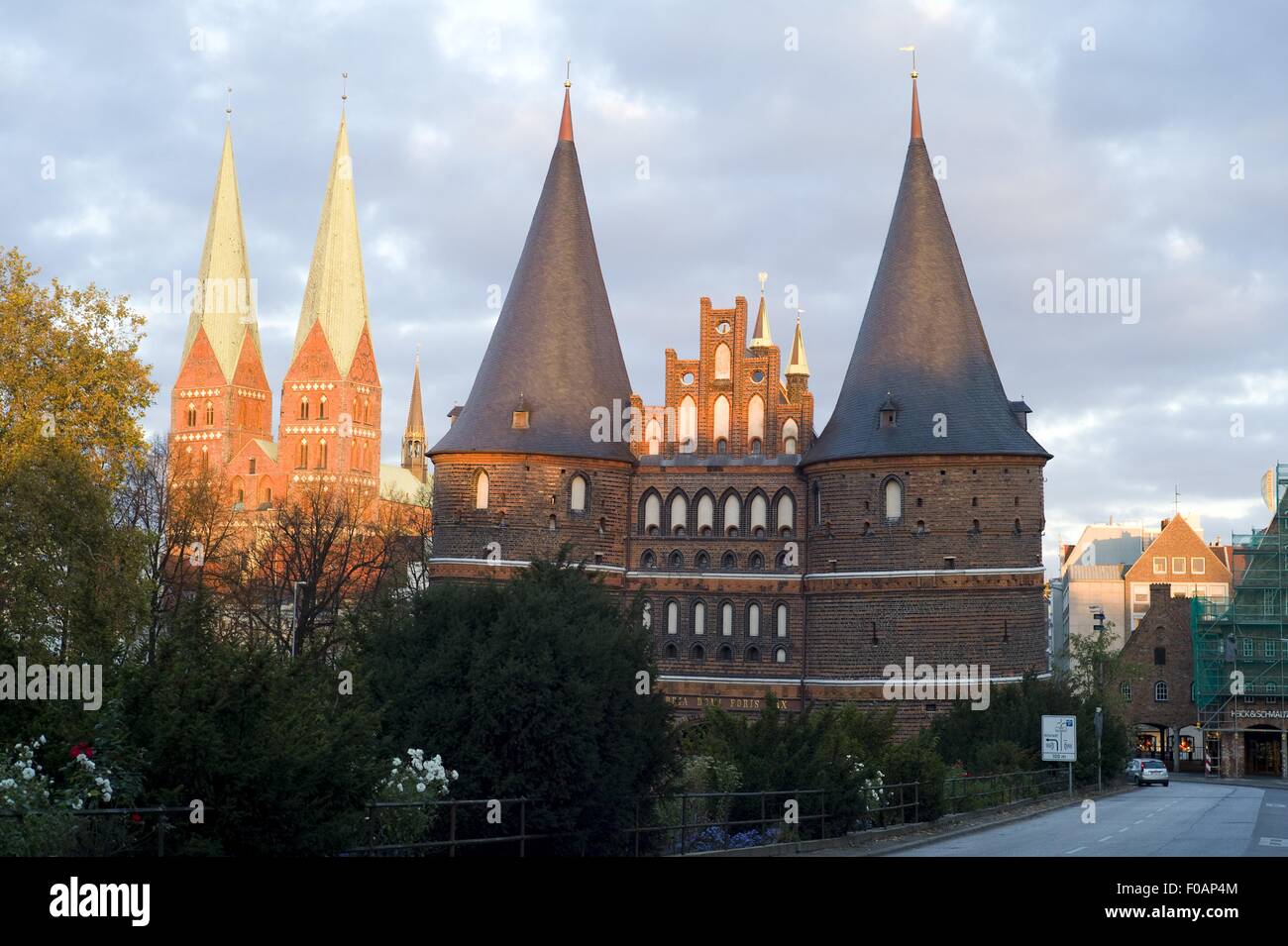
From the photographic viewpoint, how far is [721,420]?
162 ft

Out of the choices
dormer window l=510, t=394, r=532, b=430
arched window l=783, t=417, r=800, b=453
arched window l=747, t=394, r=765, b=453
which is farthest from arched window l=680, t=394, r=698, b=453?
dormer window l=510, t=394, r=532, b=430

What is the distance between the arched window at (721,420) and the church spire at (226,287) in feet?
247

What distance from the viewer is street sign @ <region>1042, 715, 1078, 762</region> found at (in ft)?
125

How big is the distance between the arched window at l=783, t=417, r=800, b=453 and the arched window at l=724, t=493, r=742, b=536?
6.98ft

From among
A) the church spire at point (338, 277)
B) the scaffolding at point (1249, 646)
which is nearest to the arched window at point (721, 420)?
the scaffolding at point (1249, 646)

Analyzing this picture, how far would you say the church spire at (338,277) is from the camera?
11781 cm

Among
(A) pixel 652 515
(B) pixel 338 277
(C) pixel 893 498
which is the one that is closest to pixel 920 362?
(C) pixel 893 498

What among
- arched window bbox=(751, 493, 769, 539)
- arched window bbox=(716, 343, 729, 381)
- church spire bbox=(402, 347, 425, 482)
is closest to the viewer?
arched window bbox=(751, 493, 769, 539)

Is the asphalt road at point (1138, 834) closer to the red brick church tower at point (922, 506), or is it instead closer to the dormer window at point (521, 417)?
the red brick church tower at point (922, 506)

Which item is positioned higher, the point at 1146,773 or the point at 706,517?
the point at 706,517

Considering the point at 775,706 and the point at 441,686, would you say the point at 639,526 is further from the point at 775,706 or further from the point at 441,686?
the point at 441,686

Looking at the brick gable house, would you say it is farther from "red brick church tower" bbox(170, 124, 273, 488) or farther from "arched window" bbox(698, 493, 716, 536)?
"red brick church tower" bbox(170, 124, 273, 488)

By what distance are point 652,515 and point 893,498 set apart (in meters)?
7.56

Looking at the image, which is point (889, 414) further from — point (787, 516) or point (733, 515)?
point (733, 515)
